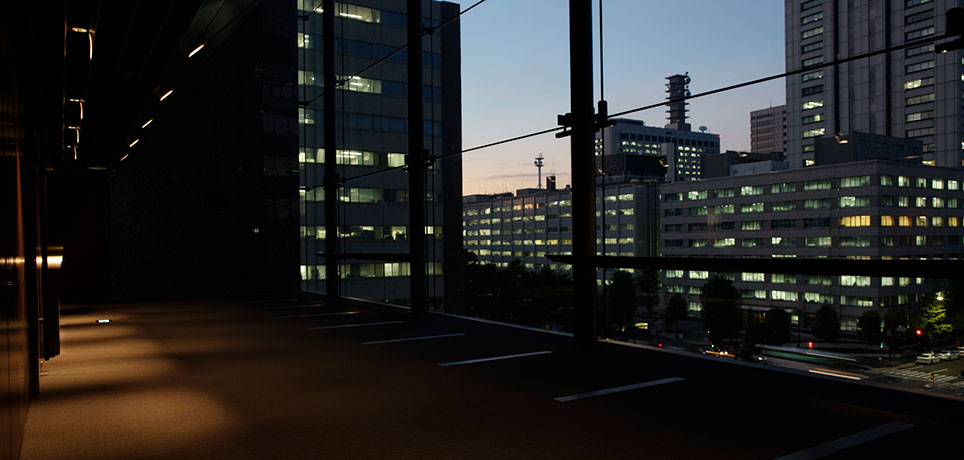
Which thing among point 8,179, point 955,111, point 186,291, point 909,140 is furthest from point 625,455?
point 186,291

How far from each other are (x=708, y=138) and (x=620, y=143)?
43.2 m

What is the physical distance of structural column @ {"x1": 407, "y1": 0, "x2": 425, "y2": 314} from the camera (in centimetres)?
878

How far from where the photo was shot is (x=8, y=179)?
264 centimetres

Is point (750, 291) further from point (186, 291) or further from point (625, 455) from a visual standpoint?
point (625, 455)

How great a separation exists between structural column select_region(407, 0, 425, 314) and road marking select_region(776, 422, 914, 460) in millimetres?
6416

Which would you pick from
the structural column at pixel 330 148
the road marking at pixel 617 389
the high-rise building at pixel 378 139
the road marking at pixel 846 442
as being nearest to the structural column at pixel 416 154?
the structural column at pixel 330 148

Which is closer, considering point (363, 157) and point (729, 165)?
point (363, 157)

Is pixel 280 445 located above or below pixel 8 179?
below

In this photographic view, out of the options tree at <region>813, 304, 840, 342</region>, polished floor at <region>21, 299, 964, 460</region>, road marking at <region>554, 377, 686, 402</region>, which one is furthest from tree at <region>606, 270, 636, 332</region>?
tree at <region>813, 304, 840, 342</region>

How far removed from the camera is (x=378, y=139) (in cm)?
3328

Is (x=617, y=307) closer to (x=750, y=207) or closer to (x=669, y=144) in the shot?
(x=750, y=207)

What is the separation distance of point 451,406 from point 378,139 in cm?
3060

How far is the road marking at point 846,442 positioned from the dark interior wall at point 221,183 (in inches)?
497

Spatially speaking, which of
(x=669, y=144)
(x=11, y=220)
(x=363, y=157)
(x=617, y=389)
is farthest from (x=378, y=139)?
(x=669, y=144)
